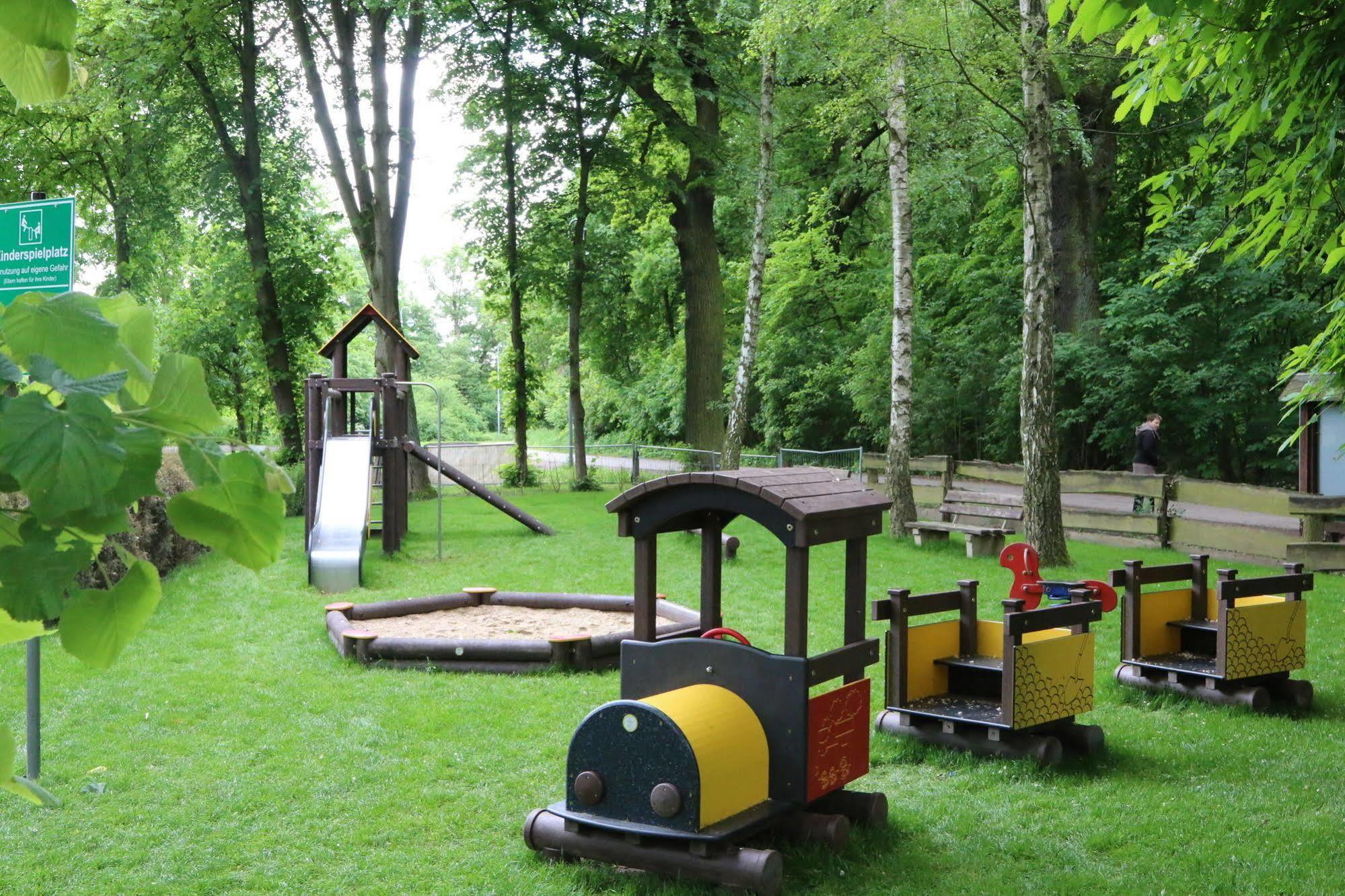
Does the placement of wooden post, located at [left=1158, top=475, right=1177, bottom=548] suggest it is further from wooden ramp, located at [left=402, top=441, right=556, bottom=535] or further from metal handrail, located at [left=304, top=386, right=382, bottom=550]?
metal handrail, located at [left=304, top=386, right=382, bottom=550]

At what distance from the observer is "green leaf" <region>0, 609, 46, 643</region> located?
1.09 metres

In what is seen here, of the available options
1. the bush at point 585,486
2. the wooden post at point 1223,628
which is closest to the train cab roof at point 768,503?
the wooden post at point 1223,628

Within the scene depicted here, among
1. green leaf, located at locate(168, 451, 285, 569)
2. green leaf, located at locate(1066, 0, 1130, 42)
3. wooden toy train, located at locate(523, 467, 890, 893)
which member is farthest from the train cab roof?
green leaf, located at locate(168, 451, 285, 569)

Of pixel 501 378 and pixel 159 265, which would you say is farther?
pixel 159 265

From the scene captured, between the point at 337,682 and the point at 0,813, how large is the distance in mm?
3243

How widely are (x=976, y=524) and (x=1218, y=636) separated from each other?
10121 mm

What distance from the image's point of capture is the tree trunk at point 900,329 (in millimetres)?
16797

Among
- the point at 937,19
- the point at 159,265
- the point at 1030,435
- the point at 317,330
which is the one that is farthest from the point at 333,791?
the point at 159,265

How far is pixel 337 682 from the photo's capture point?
922 cm

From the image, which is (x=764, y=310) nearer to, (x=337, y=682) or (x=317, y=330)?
(x=317, y=330)

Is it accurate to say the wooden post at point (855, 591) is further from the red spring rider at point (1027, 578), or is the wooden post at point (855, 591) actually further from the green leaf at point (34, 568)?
the green leaf at point (34, 568)

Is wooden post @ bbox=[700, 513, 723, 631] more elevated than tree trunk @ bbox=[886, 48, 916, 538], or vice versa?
tree trunk @ bbox=[886, 48, 916, 538]

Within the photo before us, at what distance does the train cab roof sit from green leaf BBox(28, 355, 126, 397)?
4.51 meters

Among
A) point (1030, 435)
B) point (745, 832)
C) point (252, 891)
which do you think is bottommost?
point (252, 891)
